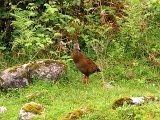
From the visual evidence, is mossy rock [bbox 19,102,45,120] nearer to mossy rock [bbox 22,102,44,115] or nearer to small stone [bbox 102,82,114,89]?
mossy rock [bbox 22,102,44,115]

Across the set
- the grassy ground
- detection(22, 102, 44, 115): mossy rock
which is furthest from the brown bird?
detection(22, 102, 44, 115): mossy rock

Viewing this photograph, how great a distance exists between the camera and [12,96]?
29.1 ft

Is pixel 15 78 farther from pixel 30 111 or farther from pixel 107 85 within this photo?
pixel 107 85

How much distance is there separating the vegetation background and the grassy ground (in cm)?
Answer: 2

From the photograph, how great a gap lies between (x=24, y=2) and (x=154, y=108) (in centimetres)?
533

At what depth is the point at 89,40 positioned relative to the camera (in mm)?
10836

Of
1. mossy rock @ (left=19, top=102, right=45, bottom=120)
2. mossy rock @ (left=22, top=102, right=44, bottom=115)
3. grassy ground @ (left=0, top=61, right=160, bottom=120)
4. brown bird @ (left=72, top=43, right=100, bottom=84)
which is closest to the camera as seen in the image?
grassy ground @ (left=0, top=61, right=160, bottom=120)

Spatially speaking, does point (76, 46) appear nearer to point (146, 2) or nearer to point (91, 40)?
point (91, 40)

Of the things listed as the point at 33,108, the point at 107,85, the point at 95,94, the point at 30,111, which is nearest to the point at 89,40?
the point at 107,85

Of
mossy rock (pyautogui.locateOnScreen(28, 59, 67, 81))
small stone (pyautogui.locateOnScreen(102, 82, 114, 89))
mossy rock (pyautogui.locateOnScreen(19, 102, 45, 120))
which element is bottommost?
small stone (pyautogui.locateOnScreen(102, 82, 114, 89))

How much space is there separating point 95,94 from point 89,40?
2.41m

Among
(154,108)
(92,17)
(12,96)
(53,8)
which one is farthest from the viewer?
(92,17)

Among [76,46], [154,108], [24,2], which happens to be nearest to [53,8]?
[24,2]

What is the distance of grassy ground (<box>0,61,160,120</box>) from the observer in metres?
6.72
